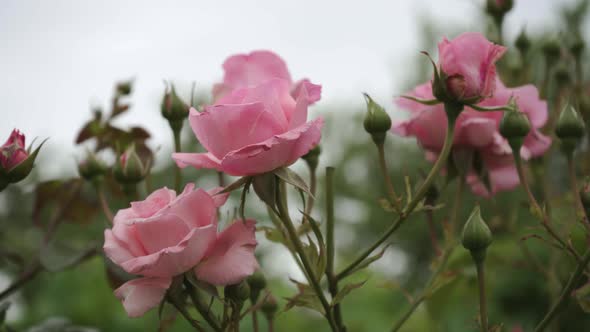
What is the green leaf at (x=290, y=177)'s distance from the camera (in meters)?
0.42

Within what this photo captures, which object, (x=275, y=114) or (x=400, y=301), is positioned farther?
(x=400, y=301)

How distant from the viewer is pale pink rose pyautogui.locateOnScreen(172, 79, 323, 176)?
40 cm

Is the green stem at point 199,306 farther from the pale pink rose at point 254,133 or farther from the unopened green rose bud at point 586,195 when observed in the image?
the unopened green rose bud at point 586,195

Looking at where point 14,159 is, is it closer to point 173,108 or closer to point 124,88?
point 173,108

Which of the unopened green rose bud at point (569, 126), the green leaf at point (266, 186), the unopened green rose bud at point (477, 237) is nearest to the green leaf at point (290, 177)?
the green leaf at point (266, 186)

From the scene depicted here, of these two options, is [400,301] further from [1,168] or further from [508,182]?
[1,168]

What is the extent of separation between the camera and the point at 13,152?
50 centimetres

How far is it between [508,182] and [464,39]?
0.18 m

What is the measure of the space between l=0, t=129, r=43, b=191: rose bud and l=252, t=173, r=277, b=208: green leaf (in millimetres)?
185

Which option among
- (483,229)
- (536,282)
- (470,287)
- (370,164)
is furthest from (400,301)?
(370,164)

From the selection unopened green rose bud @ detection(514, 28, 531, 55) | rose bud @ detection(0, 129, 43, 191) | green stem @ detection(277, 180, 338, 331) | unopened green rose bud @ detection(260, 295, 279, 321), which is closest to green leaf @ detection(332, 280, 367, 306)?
green stem @ detection(277, 180, 338, 331)

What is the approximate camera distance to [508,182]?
0.61m

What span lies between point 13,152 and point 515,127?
374 millimetres

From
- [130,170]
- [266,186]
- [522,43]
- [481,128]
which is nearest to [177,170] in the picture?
[130,170]
